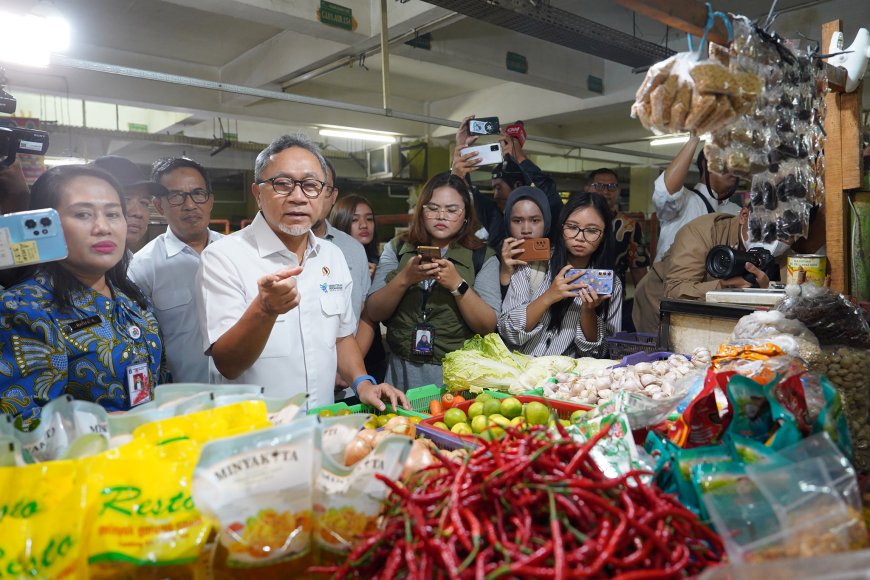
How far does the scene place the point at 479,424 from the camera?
76.4 inches

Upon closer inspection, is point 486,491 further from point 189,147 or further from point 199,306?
point 189,147

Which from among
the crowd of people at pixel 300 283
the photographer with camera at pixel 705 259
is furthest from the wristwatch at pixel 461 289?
the photographer with camera at pixel 705 259

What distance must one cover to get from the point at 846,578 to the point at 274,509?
2.82 feet

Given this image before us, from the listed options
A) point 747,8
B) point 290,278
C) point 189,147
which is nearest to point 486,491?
point 290,278

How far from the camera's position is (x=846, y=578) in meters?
0.74

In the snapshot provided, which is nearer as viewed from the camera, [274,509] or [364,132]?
[274,509]

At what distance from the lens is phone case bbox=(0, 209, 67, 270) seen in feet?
3.79

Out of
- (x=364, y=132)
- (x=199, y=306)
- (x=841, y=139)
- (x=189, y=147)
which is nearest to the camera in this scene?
(x=841, y=139)

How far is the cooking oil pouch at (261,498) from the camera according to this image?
2.94ft

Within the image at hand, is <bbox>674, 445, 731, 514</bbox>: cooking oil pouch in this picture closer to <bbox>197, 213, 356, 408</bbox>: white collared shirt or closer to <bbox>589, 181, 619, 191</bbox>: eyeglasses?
<bbox>197, 213, 356, 408</bbox>: white collared shirt

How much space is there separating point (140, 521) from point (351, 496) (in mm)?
353

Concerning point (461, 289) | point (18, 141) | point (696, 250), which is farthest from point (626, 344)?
point (18, 141)

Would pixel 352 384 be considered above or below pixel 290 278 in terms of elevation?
below

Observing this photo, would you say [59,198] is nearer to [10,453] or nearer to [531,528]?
[10,453]
